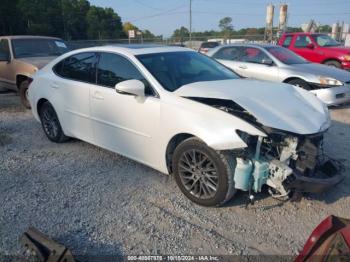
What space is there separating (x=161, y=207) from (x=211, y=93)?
1.29 m

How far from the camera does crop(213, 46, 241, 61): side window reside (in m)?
9.21

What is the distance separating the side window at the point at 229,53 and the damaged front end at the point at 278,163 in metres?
6.25

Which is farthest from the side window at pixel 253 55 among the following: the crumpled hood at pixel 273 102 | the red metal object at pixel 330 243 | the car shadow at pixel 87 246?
the red metal object at pixel 330 243

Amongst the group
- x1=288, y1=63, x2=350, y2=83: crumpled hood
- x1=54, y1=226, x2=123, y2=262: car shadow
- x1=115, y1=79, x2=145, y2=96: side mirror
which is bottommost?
x1=54, y1=226, x2=123, y2=262: car shadow

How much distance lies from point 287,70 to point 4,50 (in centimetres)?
699

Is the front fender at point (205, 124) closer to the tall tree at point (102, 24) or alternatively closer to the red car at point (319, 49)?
the red car at point (319, 49)

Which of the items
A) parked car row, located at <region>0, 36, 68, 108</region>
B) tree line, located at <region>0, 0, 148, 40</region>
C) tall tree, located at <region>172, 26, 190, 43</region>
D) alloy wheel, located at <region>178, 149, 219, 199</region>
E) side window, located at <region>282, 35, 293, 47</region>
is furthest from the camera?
tree line, located at <region>0, 0, 148, 40</region>

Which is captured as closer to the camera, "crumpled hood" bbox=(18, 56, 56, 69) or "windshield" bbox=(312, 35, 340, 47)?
"crumpled hood" bbox=(18, 56, 56, 69)

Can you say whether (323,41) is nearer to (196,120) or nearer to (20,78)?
(20,78)

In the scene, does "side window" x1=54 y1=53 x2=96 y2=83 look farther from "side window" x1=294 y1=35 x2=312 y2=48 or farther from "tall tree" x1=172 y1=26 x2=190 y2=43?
"tall tree" x1=172 y1=26 x2=190 y2=43

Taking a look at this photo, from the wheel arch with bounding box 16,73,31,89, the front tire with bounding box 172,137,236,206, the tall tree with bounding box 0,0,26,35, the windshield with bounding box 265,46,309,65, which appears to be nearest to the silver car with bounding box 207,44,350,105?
the windshield with bounding box 265,46,309,65

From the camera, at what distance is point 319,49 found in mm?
11867

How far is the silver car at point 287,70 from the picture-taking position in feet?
25.0

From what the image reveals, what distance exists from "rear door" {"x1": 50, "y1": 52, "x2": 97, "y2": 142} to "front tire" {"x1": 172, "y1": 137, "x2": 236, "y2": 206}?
1657mm
